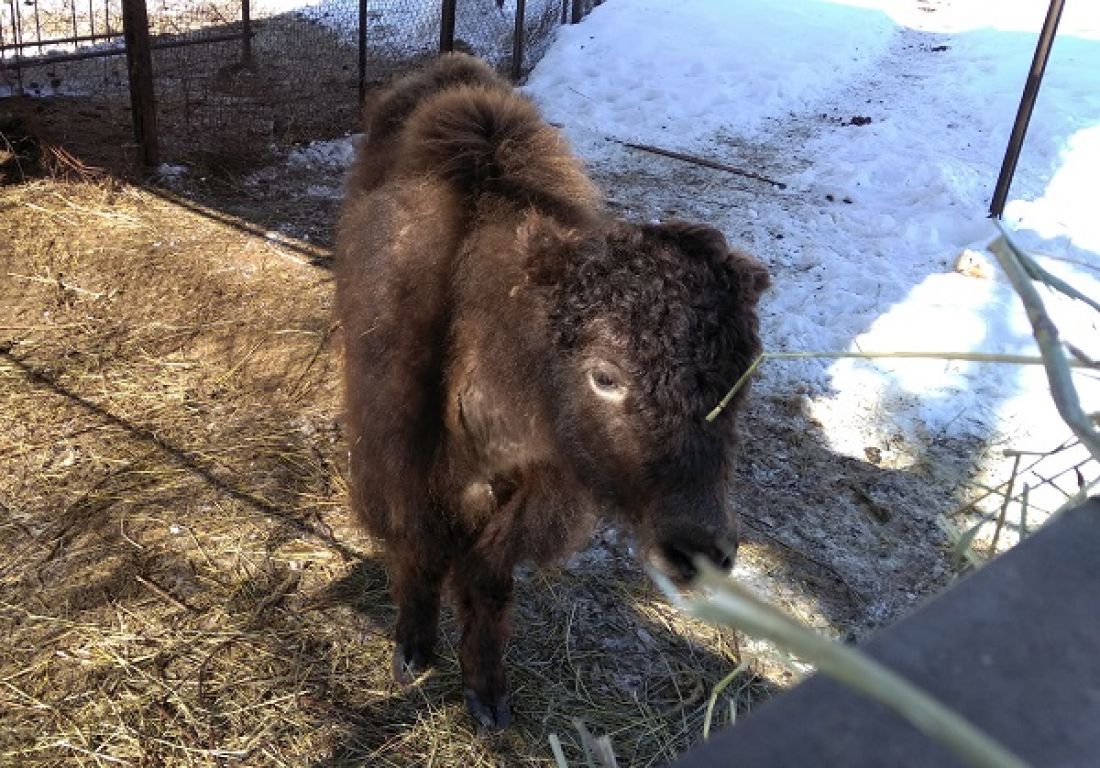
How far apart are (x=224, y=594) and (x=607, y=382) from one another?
7.93ft

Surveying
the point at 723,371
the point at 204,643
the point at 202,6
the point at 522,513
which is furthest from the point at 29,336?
the point at 202,6

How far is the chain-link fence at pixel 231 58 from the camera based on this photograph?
8.59 metres

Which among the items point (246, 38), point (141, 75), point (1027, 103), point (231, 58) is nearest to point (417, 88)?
point (141, 75)

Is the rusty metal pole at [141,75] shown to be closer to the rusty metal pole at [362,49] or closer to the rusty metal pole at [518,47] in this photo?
the rusty metal pole at [362,49]

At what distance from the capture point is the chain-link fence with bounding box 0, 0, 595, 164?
8.59 m

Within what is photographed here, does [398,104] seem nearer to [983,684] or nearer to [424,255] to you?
[424,255]

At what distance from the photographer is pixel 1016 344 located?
6.48 m

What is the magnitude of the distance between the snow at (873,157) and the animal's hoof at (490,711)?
310 centimetres

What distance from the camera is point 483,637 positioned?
11.5ft

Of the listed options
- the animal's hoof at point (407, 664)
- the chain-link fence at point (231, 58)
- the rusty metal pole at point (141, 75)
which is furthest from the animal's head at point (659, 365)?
the chain-link fence at point (231, 58)

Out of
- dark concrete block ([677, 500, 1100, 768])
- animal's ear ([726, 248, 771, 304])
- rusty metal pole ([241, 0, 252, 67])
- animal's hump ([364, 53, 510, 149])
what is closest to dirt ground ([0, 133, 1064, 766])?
animal's ear ([726, 248, 771, 304])

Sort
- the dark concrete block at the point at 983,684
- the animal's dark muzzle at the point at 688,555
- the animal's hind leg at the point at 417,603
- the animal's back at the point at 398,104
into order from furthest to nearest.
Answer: the animal's back at the point at 398,104
the animal's hind leg at the point at 417,603
the animal's dark muzzle at the point at 688,555
the dark concrete block at the point at 983,684

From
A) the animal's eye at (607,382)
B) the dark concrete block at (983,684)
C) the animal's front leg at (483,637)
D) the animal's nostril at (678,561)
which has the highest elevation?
the dark concrete block at (983,684)

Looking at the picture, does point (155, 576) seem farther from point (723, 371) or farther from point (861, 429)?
point (861, 429)
